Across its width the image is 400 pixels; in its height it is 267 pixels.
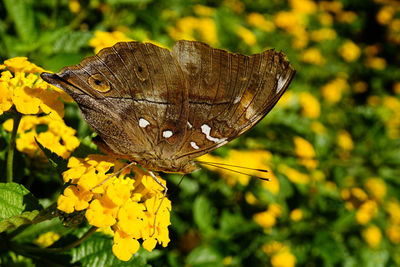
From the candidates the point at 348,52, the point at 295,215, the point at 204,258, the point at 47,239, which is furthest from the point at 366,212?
the point at 348,52

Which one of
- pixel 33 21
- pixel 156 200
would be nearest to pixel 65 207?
pixel 156 200

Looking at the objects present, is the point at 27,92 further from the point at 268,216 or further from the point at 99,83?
the point at 268,216

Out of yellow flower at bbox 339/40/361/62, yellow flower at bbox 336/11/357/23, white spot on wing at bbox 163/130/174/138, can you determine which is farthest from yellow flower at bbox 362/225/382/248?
yellow flower at bbox 336/11/357/23

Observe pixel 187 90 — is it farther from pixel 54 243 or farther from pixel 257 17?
pixel 257 17

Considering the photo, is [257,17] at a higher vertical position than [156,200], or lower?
lower

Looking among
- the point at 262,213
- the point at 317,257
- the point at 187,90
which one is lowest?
the point at 317,257

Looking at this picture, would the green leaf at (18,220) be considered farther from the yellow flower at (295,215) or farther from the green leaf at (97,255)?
the yellow flower at (295,215)

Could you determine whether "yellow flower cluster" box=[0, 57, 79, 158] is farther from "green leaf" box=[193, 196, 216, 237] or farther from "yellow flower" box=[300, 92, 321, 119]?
"yellow flower" box=[300, 92, 321, 119]

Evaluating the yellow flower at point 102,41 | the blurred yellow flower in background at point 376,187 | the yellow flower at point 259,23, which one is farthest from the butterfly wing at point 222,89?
the yellow flower at point 259,23
